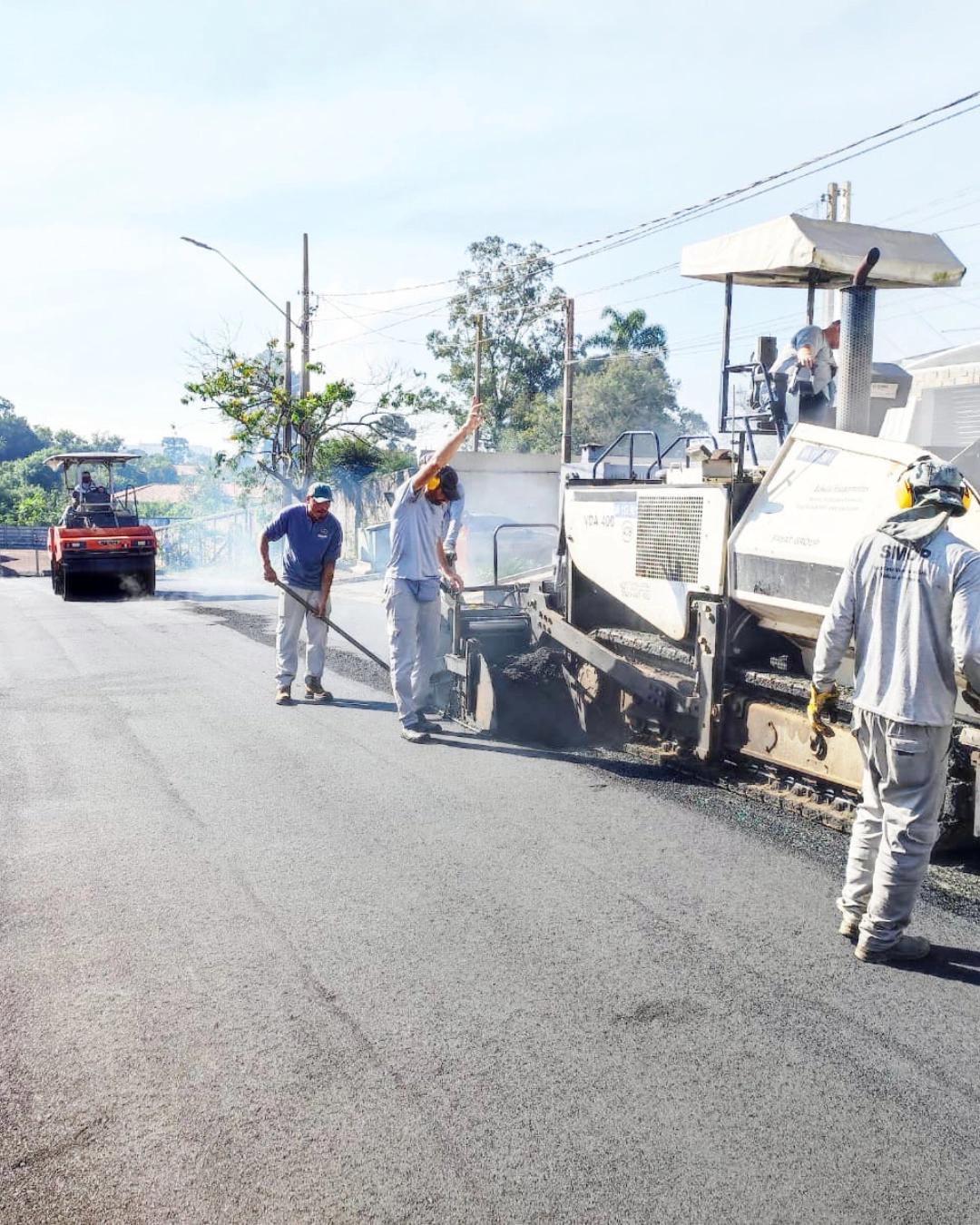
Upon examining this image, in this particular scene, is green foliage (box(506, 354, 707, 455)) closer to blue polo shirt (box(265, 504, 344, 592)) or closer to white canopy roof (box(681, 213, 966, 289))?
blue polo shirt (box(265, 504, 344, 592))

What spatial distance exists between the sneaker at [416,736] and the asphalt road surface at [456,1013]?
88cm

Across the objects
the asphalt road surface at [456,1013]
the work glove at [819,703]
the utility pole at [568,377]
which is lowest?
the asphalt road surface at [456,1013]

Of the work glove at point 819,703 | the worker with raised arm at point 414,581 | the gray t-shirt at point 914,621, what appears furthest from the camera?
the worker with raised arm at point 414,581

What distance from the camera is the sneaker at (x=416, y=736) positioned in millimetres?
7551

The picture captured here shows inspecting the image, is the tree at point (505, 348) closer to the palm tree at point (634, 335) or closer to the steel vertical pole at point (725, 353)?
the palm tree at point (634, 335)

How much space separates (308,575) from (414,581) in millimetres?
1811

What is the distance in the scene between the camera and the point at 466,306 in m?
46.9

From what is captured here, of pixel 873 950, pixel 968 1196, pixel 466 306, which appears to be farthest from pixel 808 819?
pixel 466 306

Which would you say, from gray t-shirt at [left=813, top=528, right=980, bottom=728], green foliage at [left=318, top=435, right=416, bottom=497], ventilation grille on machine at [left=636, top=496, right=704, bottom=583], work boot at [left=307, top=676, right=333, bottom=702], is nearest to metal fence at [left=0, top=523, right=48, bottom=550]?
green foliage at [left=318, top=435, right=416, bottom=497]

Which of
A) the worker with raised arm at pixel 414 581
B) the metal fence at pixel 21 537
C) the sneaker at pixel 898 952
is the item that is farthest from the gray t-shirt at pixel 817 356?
the metal fence at pixel 21 537

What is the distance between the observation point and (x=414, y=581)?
7809mm

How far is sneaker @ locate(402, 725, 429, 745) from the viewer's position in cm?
755

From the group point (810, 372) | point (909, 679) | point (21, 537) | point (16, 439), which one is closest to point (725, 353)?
point (810, 372)

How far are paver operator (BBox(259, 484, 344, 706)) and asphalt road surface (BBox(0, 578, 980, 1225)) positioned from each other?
8.56 ft
